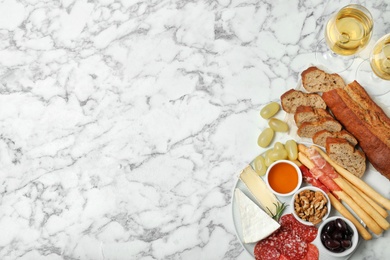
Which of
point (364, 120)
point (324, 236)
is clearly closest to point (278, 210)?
point (324, 236)

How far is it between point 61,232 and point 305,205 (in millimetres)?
763

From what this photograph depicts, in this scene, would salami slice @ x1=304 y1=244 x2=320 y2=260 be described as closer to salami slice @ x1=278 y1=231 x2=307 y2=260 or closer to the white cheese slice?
salami slice @ x1=278 y1=231 x2=307 y2=260

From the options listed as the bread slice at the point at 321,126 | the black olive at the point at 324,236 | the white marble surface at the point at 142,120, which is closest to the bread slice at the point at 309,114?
the bread slice at the point at 321,126

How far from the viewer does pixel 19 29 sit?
1966 millimetres

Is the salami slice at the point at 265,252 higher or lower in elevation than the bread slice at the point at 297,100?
lower

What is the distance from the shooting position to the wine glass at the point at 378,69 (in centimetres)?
163

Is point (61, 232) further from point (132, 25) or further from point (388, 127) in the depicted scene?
point (388, 127)

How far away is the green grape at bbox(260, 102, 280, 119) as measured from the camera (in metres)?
1.75

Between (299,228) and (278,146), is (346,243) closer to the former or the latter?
(299,228)

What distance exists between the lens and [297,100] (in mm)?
1727

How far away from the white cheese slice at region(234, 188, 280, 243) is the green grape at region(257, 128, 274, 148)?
16 cm

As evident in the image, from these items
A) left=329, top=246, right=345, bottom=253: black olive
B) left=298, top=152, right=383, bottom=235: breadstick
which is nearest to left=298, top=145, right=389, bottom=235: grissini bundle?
left=298, top=152, right=383, bottom=235: breadstick

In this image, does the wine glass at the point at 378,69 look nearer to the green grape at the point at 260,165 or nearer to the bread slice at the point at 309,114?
the bread slice at the point at 309,114

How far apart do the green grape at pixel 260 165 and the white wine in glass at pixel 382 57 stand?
0.42 m
